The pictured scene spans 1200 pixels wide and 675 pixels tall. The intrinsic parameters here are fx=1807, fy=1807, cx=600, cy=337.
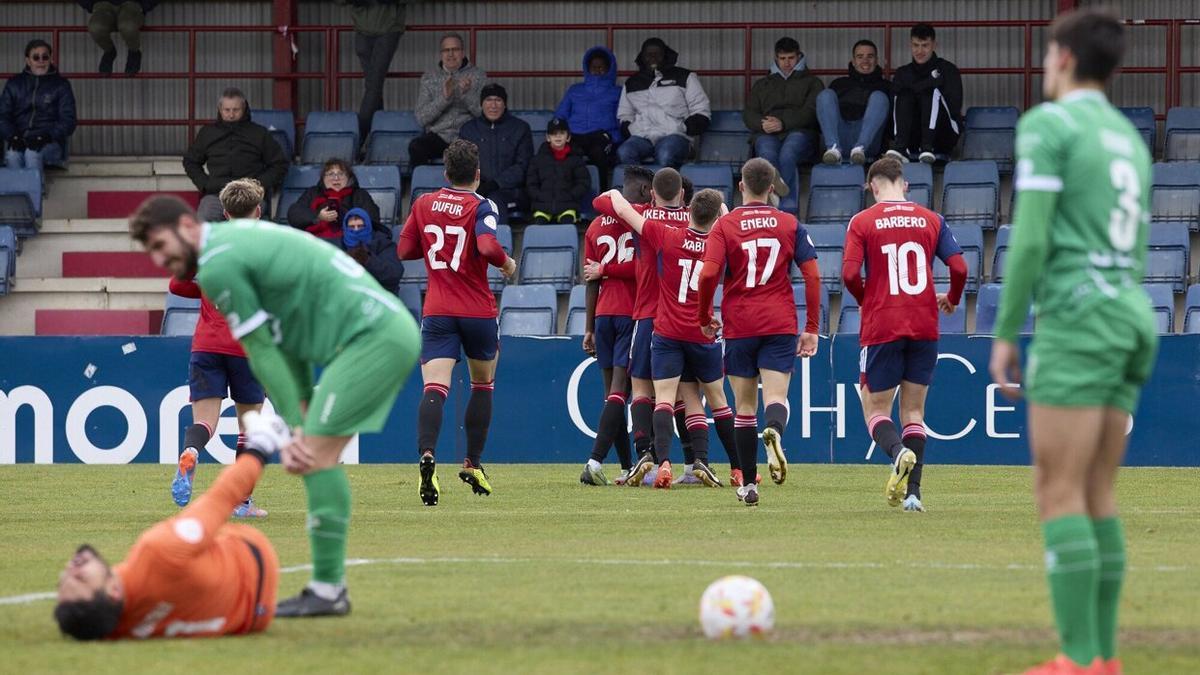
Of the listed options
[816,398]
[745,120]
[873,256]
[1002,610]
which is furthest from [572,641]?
[745,120]

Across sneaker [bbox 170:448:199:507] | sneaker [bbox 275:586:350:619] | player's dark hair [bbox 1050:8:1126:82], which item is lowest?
sneaker [bbox 170:448:199:507]

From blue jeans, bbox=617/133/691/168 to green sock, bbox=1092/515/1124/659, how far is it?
14855 mm

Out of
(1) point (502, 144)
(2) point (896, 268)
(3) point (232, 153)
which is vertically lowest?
(2) point (896, 268)

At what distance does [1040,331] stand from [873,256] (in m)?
5.77

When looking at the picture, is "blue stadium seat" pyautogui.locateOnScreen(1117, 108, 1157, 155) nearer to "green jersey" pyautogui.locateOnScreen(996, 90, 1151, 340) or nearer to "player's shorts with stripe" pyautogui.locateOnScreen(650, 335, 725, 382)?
"player's shorts with stripe" pyautogui.locateOnScreen(650, 335, 725, 382)

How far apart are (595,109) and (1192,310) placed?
6.92 m

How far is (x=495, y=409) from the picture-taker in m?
16.9

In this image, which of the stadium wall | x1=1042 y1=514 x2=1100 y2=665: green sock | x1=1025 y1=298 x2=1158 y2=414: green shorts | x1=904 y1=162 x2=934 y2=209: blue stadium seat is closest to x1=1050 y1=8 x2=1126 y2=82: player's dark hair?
x1=1025 y1=298 x2=1158 y2=414: green shorts

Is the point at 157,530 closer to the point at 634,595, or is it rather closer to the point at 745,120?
the point at 634,595

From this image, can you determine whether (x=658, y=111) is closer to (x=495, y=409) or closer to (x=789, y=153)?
(x=789, y=153)

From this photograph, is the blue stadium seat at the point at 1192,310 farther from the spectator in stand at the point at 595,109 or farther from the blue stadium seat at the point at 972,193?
the spectator in stand at the point at 595,109

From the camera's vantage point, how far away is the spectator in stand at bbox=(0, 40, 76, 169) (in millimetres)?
20875

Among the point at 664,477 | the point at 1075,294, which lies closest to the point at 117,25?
the point at 664,477

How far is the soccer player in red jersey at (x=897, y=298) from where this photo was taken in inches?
419
